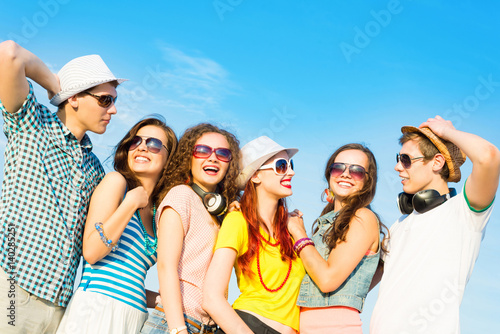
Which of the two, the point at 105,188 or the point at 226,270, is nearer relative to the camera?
the point at 226,270

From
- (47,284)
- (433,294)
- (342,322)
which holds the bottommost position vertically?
(47,284)

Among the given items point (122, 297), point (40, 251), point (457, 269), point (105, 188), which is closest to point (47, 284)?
point (40, 251)

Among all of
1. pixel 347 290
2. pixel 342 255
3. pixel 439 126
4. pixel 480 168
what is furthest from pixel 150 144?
pixel 480 168

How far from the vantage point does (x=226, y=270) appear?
509 centimetres

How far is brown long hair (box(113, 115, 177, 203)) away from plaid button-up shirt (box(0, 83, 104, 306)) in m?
0.70

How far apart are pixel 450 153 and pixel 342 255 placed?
70.0 inches

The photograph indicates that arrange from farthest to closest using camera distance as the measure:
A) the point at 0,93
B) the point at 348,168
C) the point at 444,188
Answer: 1. the point at 348,168
2. the point at 444,188
3. the point at 0,93

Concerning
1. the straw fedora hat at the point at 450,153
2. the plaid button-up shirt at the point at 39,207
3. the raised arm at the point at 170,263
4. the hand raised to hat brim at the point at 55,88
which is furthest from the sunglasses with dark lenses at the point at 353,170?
the hand raised to hat brim at the point at 55,88

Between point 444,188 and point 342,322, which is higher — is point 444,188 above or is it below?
above

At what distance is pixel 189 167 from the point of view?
243 inches

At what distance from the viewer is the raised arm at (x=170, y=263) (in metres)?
4.92

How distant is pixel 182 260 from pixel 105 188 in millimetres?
1188

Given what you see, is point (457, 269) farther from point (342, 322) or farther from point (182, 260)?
point (182, 260)

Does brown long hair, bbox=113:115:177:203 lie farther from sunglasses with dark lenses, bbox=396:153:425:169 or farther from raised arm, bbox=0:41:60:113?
sunglasses with dark lenses, bbox=396:153:425:169
